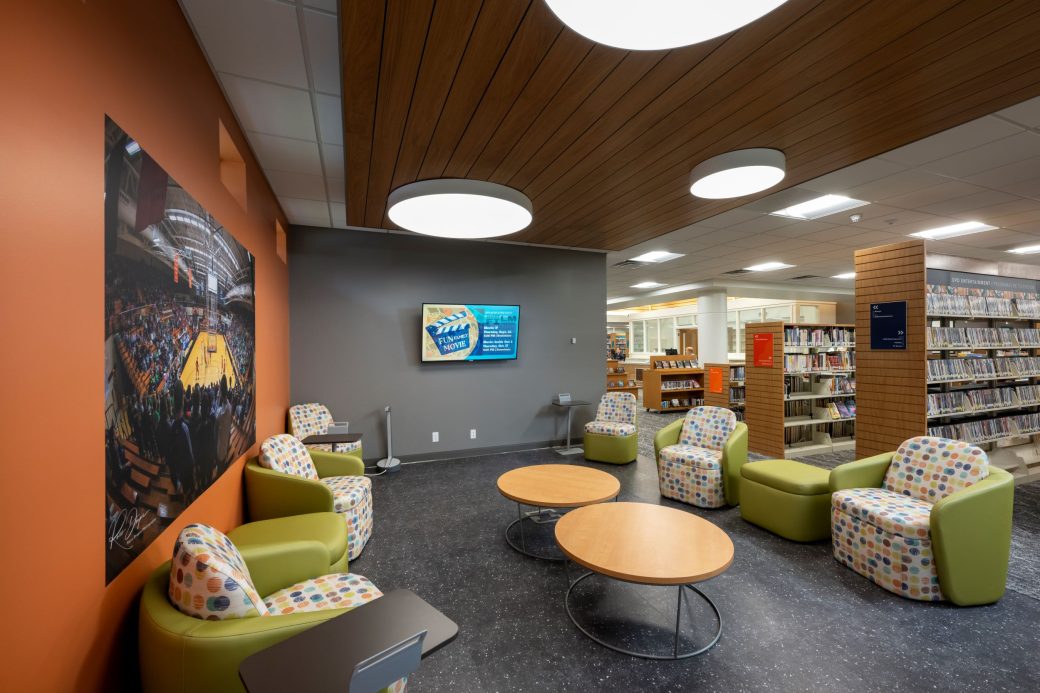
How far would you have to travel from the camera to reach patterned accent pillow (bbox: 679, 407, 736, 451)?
4.16m

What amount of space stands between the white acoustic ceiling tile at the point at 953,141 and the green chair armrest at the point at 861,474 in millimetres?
2343

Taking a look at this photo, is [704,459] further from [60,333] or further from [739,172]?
[60,333]

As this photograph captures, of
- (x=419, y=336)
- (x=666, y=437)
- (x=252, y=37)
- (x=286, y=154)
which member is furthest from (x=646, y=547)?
(x=419, y=336)

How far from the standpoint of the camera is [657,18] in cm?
131

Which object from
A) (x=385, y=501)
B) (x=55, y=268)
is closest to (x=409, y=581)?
(x=385, y=501)

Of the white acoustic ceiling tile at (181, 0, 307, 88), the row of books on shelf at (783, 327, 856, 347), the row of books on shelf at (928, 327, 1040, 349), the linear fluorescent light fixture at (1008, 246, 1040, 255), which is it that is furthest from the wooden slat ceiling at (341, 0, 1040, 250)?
the linear fluorescent light fixture at (1008, 246, 1040, 255)

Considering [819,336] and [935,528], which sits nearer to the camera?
[935,528]

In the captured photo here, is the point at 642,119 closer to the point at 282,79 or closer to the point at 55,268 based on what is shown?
the point at 282,79

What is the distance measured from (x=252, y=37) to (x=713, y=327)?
9.91 meters

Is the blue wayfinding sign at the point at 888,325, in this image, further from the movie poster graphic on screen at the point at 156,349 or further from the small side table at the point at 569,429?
the movie poster graphic on screen at the point at 156,349

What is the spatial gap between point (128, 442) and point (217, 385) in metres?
0.95

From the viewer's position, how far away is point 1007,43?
1947mm

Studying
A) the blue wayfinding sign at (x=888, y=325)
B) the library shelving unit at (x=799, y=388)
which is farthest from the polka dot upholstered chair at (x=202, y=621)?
the library shelving unit at (x=799, y=388)

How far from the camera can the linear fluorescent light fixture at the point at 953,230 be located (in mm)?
5102
